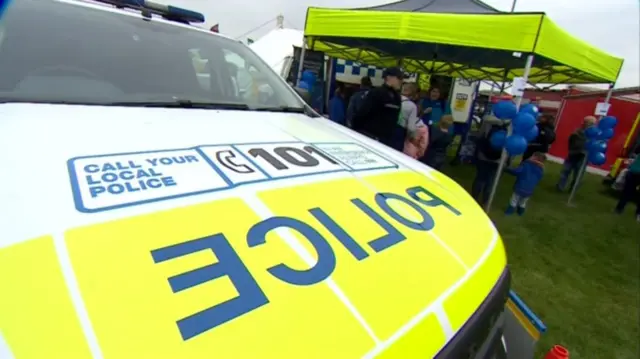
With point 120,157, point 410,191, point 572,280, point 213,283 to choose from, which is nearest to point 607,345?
point 572,280

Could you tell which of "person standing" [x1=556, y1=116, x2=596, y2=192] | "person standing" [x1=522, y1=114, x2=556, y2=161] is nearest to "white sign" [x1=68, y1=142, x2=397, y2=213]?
"person standing" [x1=522, y1=114, x2=556, y2=161]

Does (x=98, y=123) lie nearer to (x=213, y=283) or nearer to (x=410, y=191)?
(x=213, y=283)

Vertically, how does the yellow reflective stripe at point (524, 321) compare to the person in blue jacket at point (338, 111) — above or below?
below

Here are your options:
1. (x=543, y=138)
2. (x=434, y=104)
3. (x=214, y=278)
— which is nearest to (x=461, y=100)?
(x=434, y=104)

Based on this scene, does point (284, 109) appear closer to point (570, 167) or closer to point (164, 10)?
point (164, 10)

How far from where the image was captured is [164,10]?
6.81ft

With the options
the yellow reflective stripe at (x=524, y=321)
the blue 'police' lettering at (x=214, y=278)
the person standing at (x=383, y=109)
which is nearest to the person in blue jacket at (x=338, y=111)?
the person standing at (x=383, y=109)

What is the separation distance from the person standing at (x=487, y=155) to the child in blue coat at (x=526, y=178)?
370 mm

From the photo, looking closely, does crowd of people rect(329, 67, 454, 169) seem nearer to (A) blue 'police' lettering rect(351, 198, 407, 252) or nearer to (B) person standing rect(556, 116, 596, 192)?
(A) blue 'police' lettering rect(351, 198, 407, 252)

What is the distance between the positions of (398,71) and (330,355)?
12.1ft

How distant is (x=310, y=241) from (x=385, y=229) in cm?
29

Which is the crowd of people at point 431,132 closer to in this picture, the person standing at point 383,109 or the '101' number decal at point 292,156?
the person standing at point 383,109

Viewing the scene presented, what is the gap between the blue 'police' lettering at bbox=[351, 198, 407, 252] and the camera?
3.18ft

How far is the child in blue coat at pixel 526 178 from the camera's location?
16.5 feet
